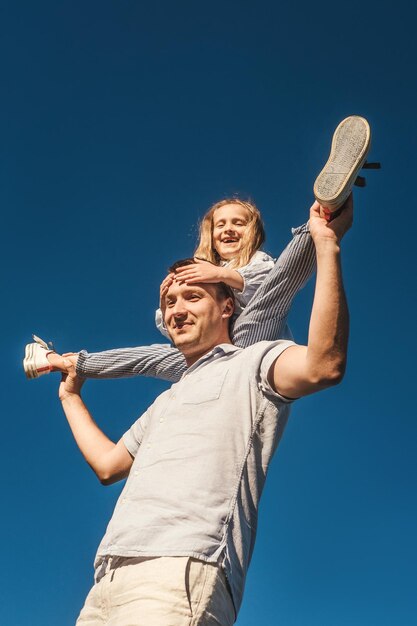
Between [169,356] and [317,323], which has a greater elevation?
[169,356]

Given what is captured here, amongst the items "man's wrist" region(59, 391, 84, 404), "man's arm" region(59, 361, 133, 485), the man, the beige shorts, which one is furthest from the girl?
the beige shorts

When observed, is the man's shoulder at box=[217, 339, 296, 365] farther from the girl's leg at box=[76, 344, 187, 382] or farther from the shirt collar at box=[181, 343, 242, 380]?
the girl's leg at box=[76, 344, 187, 382]

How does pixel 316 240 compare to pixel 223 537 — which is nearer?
pixel 223 537

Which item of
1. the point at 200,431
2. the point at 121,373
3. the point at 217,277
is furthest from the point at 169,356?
the point at 200,431

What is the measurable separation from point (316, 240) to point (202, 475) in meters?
1.11

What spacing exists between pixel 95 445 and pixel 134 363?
164 cm

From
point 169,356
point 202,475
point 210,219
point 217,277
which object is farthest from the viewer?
point 210,219

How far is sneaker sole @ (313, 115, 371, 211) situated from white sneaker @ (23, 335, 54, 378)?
2854 millimetres

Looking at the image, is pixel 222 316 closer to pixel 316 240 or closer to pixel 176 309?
pixel 176 309

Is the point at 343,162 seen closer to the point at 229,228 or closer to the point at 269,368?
the point at 269,368

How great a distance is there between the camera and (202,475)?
10.1ft

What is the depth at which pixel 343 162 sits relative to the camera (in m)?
3.58

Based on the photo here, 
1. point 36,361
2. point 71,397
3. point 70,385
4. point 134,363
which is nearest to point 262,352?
point 71,397

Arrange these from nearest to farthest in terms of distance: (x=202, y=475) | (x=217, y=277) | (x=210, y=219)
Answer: (x=202, y=475) → (x=217, y=277) → (x=210, y=219)
